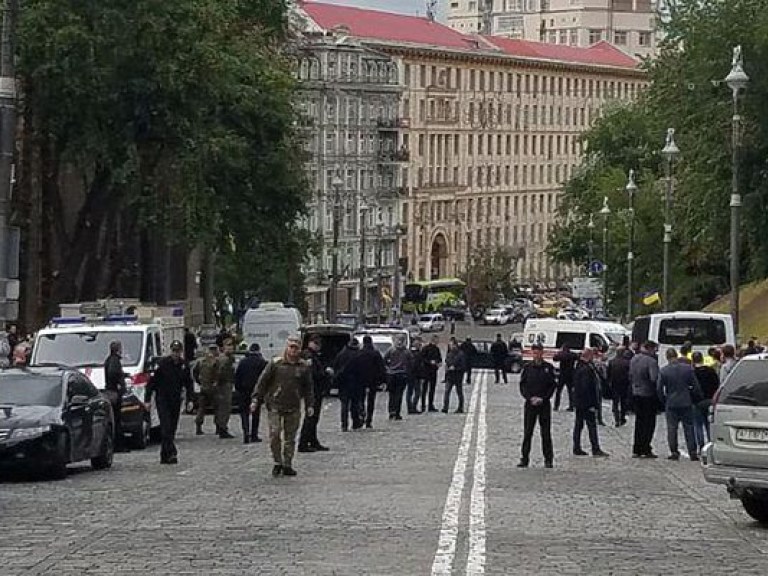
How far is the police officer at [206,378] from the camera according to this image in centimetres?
3450

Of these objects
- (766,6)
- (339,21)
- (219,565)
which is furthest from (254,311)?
(339,21)

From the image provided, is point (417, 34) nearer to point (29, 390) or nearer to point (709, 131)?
point (709, 131)

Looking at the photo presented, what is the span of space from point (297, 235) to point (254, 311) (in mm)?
5736

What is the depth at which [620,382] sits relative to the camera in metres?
38.9

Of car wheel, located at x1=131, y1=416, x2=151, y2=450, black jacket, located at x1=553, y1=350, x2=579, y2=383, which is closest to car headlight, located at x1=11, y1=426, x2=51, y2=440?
car wheel, located at x1=131, y1=416, x2=151, y2=450

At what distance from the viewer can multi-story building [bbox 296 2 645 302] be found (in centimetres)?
15088

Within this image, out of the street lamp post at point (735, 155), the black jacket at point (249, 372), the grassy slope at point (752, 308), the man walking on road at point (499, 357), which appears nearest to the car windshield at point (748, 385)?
the black jacket at point (249, 372)

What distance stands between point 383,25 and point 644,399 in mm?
124736

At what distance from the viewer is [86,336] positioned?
34031mm

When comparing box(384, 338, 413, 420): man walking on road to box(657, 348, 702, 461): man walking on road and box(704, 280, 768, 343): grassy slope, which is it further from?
box(704, 280, 768, 343): grassy slope

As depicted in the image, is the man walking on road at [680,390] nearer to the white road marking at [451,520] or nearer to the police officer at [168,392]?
the white road marking at [451,520]

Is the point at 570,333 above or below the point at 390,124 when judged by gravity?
below

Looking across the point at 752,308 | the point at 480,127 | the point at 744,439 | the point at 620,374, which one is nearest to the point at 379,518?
the point at 744,439

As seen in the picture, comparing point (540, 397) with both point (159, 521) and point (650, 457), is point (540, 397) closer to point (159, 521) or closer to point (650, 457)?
point (650, 457)
